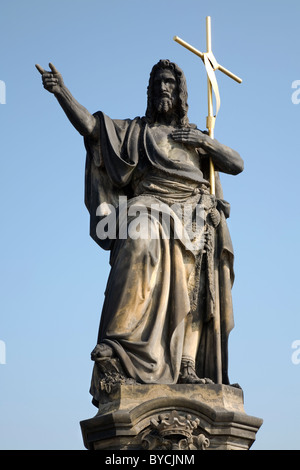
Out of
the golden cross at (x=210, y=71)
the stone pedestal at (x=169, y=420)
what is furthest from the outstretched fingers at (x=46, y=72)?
the stone pedestal at (x=169, y=420)

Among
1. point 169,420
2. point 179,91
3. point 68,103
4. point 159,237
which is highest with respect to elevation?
point 179,91

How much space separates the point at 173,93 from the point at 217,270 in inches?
102

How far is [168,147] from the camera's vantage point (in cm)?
1416

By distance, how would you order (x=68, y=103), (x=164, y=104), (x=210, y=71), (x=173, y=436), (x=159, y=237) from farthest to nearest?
(x=210, y=71) → (x=164, y=104) → (x=68, y=103) → (x=159, y=237) → (x=173, y=436)

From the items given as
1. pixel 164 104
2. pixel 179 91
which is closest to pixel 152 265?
pixel 164 104

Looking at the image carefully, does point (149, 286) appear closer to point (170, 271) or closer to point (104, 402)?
point (170, 271)

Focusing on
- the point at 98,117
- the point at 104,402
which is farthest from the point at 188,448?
the point at 98,117

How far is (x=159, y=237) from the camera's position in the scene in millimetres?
13211

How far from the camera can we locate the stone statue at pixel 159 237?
12766mm

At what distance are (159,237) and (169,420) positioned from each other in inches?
92.9

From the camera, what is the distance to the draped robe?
12.8 m

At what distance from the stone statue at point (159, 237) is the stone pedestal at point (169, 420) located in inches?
9.1

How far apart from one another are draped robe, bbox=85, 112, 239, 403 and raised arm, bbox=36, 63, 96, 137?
0.20 m

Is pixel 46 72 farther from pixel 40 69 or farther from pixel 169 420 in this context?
pixel 169 420
